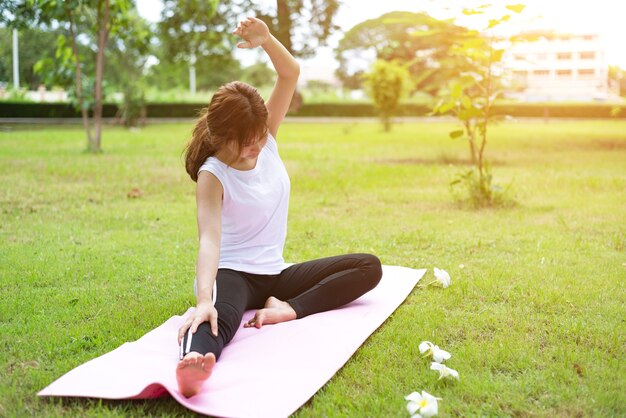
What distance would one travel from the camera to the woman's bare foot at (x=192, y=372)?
205cm

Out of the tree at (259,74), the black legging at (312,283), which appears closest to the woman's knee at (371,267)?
the black legging at (312,283)

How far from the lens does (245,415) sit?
1983mm

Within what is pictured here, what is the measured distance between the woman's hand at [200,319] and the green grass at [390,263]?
0.84 ft

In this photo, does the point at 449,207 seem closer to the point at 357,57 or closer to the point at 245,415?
the point at 245,415

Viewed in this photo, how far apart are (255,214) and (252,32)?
2.28ft

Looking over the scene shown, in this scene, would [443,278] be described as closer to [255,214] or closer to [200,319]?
[255,214]

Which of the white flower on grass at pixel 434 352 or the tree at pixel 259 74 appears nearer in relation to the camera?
the white flower on grass at pixel 434 352

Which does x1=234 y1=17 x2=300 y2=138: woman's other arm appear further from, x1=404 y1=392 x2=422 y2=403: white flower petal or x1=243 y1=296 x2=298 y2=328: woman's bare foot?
x1=404 y1=392 x2=422 y2=403: white flower petal

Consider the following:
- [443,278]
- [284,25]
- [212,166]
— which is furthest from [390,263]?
[284,25]

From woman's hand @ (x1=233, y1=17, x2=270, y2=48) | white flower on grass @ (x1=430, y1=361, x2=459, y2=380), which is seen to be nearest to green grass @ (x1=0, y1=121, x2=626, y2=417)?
white flower on grass @ (x1=430, y1=361, x2=459, y2=380)

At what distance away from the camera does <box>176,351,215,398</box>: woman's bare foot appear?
2.05 metres

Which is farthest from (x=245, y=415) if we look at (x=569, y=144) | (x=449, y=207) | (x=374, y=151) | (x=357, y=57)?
(x=357, y=57)

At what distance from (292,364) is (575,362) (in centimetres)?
A: 95

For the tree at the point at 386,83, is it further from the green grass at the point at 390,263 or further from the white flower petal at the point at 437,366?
the white flower petal at the point at 437,366
